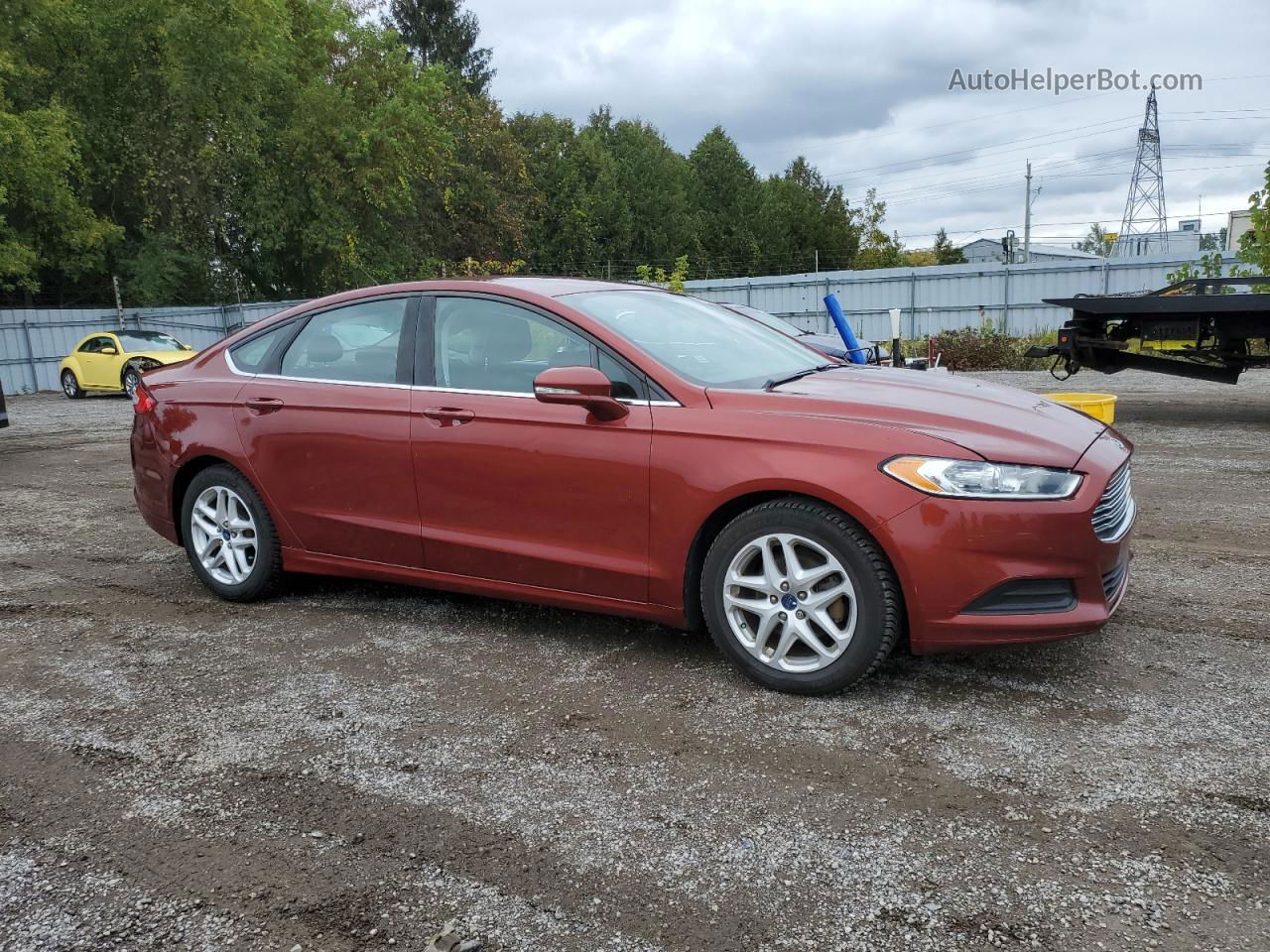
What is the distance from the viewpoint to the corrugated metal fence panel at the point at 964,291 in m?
23.1

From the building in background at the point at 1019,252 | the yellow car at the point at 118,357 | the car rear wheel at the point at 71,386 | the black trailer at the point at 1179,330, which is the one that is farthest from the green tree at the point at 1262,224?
the building in background at the point at 1019,252

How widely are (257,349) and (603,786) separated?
316cm

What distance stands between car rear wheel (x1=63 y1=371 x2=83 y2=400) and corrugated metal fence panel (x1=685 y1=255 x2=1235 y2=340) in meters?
14.8

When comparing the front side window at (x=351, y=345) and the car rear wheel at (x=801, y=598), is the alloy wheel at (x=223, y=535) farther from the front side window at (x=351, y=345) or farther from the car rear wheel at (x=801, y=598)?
the car rear wheel at (x=801, y=598)

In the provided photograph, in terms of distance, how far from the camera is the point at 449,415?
13.8 feet

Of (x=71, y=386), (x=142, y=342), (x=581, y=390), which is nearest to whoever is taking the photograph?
(x=581, y=390)

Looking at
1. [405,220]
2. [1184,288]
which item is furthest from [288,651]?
[405,220]

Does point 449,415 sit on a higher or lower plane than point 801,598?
higher

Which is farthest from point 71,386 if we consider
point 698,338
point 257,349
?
point 698,338

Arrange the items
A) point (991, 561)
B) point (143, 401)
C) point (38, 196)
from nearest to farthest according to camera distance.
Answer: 1. point (991, 561)
2. point (143, 401)
3. point (38, 196)

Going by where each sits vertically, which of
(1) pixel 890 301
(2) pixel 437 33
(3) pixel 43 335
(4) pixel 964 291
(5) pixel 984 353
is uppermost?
(2) pixel 437 33

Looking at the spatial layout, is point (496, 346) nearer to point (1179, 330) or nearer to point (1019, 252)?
point (1179, 330)

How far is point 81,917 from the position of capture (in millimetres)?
2402

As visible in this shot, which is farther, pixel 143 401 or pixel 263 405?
pixel 143 401
